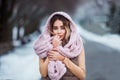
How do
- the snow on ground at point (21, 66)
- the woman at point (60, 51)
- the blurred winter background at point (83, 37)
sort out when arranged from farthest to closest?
the blurred winter background at point (83, 37) → the snow on ground at point (21, 66) → the woman at point (60, 51)

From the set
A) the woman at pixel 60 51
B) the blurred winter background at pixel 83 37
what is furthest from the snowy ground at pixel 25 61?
the woman at pixel 60 51

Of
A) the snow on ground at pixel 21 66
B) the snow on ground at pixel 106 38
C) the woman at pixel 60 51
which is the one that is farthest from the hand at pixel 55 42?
the snow on ground at pixel 106 38

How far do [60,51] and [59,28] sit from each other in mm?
69

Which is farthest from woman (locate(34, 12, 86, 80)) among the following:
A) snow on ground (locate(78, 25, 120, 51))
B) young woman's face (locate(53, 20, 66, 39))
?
snow on ground (locate(78, 25, 120, 51))

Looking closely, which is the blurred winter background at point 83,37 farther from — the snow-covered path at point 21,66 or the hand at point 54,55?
the hand at point 54,55

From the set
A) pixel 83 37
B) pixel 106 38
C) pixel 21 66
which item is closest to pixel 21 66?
pixel 21 66

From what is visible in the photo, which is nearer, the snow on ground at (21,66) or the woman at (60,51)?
the woman at (60,51)

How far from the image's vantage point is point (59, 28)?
119 cm

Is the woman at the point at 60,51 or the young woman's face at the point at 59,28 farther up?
the young woman's face at the point at 59,28

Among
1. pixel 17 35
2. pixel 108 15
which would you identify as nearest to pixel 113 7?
pixel 108 15

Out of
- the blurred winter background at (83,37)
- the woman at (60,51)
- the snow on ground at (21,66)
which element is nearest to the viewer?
the woman at (60,51)

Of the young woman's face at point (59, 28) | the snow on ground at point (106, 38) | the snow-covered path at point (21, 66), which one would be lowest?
the snow-covered path at point (21, 66)

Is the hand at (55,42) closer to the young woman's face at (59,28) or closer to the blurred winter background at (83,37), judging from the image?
the young woman's face at (59,28)

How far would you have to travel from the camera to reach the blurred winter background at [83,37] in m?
1.57
